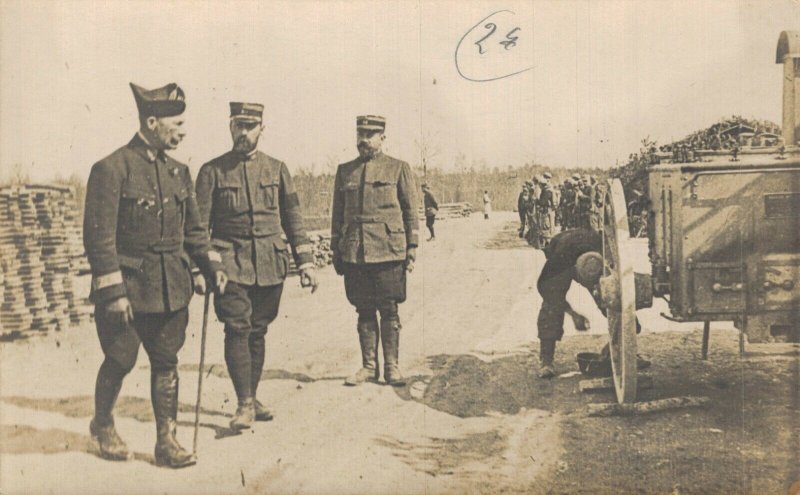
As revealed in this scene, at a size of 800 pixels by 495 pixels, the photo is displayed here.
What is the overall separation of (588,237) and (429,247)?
6.59ft

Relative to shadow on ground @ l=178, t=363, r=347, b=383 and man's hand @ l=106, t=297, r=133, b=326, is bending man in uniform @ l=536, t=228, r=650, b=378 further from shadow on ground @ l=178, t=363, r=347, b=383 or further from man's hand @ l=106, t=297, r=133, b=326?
man's hand @ l=106, t=297, r=133, b=326

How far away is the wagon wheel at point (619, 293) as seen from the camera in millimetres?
4629

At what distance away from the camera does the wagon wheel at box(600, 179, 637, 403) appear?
15.2 feet

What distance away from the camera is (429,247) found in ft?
23.5

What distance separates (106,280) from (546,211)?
4.94 metres

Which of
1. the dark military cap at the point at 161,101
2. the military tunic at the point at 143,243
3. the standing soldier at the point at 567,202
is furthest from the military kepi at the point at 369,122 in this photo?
the standing soldier at the point at 567,202

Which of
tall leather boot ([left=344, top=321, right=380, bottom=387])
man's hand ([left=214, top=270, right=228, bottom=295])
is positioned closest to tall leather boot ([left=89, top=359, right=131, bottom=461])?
man's hand ([left=214, top=270, right=228, bottom=295])

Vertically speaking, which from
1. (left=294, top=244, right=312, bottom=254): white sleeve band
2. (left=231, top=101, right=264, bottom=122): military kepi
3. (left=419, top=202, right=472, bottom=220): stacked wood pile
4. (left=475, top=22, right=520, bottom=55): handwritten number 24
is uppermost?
(left=475, top=22, right=520, bottom=55): handwritten number 24

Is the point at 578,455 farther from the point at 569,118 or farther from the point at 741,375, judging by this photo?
the point at 569,118

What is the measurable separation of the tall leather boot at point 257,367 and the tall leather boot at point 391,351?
2.86 feet

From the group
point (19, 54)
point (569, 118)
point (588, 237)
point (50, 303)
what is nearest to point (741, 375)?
point (588, 237)

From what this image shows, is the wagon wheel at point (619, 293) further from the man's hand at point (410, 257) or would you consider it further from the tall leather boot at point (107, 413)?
the tall leather boot at point (107, 413)

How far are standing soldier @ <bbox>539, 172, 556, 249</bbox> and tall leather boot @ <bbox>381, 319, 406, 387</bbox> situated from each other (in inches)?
66.2

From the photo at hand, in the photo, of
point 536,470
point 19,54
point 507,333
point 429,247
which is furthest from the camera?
point 429,247
